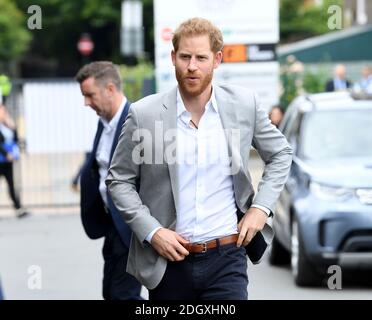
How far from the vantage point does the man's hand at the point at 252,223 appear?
5367 mm

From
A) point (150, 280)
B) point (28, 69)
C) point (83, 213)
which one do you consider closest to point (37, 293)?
point (83, 213)

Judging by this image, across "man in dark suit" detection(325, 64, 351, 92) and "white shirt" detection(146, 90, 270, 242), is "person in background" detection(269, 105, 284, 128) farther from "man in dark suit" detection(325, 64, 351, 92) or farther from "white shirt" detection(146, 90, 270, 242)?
"white shirt" detection(146, 90, 270, 242)

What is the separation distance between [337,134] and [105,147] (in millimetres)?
4604

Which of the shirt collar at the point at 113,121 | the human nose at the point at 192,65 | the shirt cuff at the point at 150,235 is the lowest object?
the shirt cuff at the point at 150,235

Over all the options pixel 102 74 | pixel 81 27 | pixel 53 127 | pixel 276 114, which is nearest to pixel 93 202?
pixel 102 74

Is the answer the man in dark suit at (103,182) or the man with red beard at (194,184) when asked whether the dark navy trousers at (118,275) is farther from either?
the man with red beard at (194,184)

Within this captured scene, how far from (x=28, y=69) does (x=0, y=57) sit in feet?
48.8

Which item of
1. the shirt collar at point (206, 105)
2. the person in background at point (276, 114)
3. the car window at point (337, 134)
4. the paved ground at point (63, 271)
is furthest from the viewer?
the person in background at point (276, 114)

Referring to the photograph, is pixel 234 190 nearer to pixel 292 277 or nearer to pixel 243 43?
pixel 292 277

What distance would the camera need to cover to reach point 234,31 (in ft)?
49.5

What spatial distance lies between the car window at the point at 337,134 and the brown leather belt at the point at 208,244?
19.1 feet

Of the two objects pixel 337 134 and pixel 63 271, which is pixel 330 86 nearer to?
pixel 337 134

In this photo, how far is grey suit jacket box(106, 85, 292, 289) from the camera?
5348 millimetres
